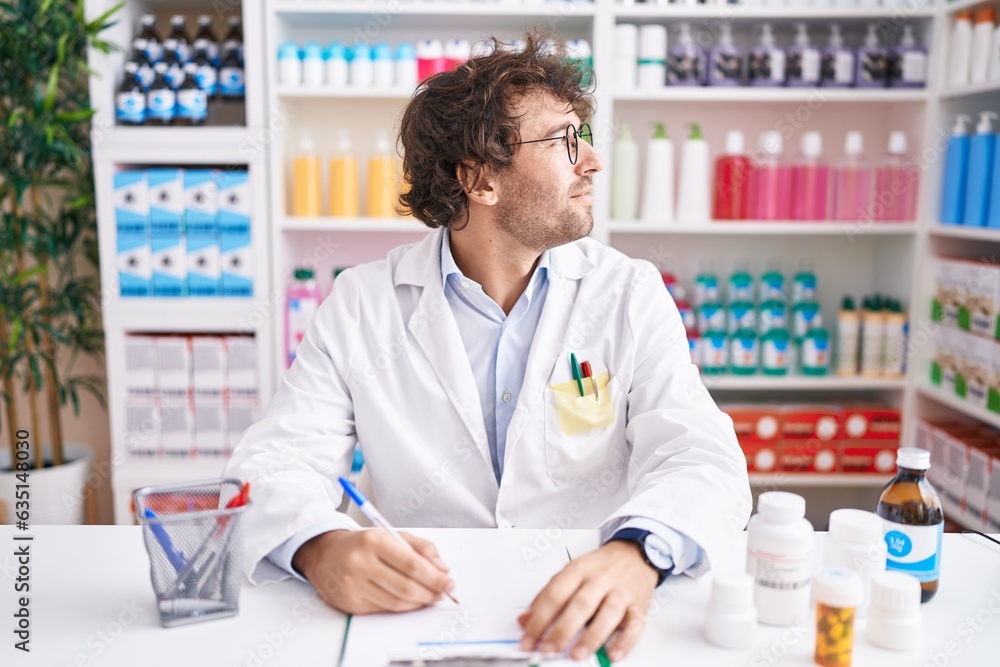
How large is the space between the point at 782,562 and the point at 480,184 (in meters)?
0.94

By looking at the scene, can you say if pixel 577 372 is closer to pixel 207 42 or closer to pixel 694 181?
pixel 694 181

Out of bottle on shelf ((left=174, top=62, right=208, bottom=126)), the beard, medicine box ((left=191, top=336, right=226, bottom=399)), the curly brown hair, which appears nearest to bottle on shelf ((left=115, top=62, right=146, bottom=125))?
bottle on shelf ((left=174, top=62, right=208, bottom=126))

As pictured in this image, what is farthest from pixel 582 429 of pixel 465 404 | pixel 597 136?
pixel 597 136

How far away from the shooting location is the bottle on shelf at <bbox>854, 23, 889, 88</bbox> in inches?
102

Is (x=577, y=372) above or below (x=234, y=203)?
below

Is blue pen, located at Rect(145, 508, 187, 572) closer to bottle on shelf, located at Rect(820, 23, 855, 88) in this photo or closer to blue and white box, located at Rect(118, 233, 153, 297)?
blue and white box, located at Rect(118, 233, 153, 297)

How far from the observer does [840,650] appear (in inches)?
32.8

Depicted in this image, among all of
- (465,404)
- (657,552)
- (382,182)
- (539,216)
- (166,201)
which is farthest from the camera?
(382,182)

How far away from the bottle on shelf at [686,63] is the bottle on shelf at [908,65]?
0.58 meters

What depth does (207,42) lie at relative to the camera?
255cm

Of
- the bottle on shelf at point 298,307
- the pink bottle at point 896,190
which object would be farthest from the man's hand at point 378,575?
the pink bottle at point 896,190

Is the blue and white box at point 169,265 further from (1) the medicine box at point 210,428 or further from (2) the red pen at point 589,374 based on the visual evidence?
(2) the red pen at point 589,374

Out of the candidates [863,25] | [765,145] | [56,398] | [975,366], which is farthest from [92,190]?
[975,366]

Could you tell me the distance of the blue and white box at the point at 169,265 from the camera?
2.56m
